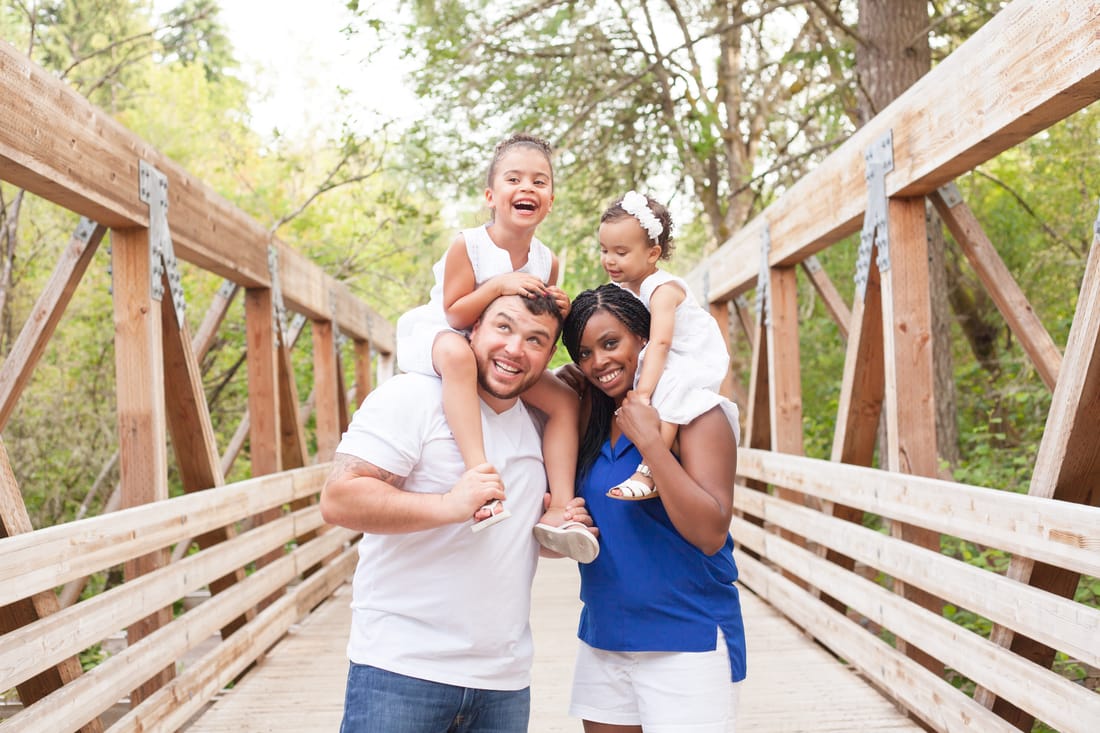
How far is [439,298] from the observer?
2895 mm

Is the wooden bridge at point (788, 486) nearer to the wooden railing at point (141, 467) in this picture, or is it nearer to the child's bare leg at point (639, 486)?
the wooden railing at point (141, 467)

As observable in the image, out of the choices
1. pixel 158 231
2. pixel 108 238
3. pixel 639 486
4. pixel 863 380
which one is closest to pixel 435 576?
pixel 639 486

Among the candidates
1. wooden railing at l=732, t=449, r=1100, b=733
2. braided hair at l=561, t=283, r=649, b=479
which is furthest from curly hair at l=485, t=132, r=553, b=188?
wooden railing at l=732, t=449, r=1100, b=733

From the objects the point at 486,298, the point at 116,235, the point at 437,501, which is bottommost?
the point at 437,501

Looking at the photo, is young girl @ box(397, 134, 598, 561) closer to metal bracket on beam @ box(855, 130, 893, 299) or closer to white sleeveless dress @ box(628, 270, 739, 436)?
white sleeveless dress @ box(628, 270, 739, 436)

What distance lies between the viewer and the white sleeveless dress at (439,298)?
2502 mm

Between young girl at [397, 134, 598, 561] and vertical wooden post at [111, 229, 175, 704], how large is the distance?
1.53m

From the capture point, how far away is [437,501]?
2059mm

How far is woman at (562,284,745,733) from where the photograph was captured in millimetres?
2219

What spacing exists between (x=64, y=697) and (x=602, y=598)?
162 cm

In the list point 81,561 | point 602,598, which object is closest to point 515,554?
point 602,598

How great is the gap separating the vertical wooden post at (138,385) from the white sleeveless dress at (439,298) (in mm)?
1435

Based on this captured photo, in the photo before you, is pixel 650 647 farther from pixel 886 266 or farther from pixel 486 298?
pixel 886 266

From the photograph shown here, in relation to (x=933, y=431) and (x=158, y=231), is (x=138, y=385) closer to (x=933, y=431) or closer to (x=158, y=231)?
(x=158, y=231)
